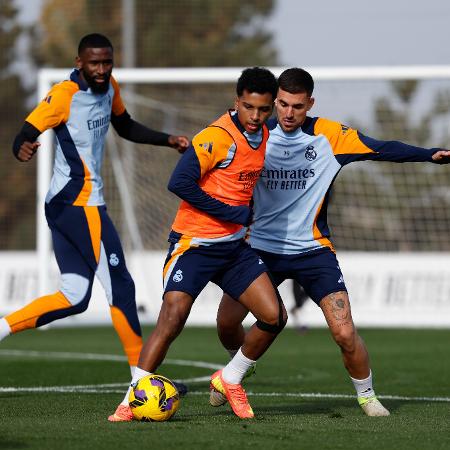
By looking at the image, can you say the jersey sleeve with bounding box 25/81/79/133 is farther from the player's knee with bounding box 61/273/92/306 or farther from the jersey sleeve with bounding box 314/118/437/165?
the jersey sleeve with bounding box 314/118/437/165

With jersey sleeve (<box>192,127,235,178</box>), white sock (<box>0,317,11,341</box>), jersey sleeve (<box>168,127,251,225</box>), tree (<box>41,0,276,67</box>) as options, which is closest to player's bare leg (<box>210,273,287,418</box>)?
jersey sleeve (<box>168,127,251,225</box>)

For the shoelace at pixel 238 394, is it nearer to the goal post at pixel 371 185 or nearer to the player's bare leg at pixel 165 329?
the player's bare leg at pixel 165 329

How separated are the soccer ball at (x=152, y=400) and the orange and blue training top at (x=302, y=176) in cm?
134

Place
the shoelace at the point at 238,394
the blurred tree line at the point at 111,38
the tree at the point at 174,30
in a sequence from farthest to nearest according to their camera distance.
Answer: the tree at the point at 174,30 → the blurred tree line at the point at 111,38 → the shoelace at the point at 238,394

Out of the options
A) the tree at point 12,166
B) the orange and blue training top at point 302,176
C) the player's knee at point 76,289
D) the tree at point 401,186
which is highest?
the orange and blue training top at point 302,176

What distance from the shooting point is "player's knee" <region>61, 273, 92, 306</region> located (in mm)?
8789

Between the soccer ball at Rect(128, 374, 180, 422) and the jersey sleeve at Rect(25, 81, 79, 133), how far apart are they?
87.7 inches

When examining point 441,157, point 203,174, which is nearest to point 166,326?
point 203,174

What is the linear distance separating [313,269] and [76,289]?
6.06 feet

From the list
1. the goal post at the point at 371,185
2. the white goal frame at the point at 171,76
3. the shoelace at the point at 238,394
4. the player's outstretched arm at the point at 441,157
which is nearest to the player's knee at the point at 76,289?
the shoelace at the point at 238,394

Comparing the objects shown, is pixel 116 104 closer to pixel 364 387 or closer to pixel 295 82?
pixel 295 82

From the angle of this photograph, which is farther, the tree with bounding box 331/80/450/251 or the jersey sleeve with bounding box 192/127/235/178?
the tree with bounding box 331/80/450/251

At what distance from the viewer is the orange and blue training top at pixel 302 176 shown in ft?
26.5

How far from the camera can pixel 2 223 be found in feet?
125
